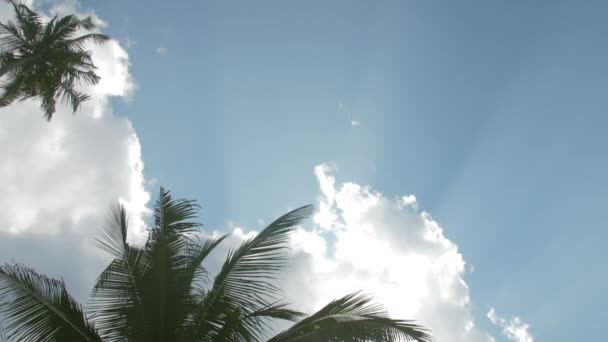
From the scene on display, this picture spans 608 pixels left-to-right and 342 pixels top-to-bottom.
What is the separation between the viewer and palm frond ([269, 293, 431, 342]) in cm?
592

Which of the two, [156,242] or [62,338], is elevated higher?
[156,242]

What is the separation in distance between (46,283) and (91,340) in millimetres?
1048

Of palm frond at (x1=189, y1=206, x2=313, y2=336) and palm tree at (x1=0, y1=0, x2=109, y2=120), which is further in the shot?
palm tree at (x1=0, y1=0, x2=109, y2=120)

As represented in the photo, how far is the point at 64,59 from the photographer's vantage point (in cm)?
1725

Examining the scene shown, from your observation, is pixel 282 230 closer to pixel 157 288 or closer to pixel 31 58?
pixel 157 288

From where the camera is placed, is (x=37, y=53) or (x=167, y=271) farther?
(x=37, y=53)

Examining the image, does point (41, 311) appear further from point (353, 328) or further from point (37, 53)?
point (37, 53)

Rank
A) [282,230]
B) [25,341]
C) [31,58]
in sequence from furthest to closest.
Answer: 1. [31,58]
2. [282,230]
3. [25,341]

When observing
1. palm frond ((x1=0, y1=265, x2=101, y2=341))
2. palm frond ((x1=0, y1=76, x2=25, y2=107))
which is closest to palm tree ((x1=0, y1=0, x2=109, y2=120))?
palm frond ((x1=0, y1=76, x2=25, y2=107))

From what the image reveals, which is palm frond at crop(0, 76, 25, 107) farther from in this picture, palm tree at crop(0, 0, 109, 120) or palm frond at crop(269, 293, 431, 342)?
palm frond at crop(269, 293, 431, 342)

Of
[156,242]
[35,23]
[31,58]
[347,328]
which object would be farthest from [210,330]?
[35,23]

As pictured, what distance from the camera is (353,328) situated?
600cm

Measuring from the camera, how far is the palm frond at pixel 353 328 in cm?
592

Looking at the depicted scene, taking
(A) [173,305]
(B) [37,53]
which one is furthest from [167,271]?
(B) [37,53]
